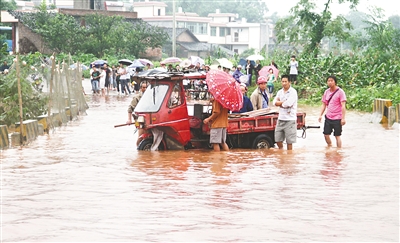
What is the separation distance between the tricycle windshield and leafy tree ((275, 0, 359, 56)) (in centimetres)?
2625

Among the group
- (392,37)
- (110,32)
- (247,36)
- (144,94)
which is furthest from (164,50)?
(144,94)

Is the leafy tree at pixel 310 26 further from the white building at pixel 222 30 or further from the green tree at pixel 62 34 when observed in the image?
the white building at pixel 222 30

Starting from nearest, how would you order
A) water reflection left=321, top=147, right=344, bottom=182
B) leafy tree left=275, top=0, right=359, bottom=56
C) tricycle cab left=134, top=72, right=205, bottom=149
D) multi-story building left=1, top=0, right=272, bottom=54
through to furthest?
water reflection left=321, top=147, right=344, bottom=182 < tricycle cab left=134, top=72, right=205, bottom=149 < leafy tree left=275, top=0, right=359, bottom=56 < multi-story building left=1, top=0, right=272, bottom=54

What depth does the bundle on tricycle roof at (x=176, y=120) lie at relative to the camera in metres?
14.9

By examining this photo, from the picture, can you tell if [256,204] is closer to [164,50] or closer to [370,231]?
[370,231]

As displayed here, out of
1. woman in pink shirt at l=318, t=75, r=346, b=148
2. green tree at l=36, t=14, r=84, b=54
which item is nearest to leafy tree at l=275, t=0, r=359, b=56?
green tree at l=36, t=14, r=84, b=54

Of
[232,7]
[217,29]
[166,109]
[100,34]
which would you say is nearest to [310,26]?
[100,34]

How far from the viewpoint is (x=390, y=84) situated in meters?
29.8

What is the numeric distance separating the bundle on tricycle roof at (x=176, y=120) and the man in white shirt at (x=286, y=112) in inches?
22.0

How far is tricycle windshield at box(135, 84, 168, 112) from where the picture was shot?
1491cm

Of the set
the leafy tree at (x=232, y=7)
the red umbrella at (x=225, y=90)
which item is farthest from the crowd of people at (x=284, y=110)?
the leafy tree at (x=232, y=7)

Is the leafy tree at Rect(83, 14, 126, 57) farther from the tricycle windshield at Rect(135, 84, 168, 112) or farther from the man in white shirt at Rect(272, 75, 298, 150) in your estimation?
the man in white shirt at Rect(272, 75, 298, 150)

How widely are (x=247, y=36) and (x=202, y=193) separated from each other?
303ft

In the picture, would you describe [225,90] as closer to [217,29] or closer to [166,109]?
[166,109]
